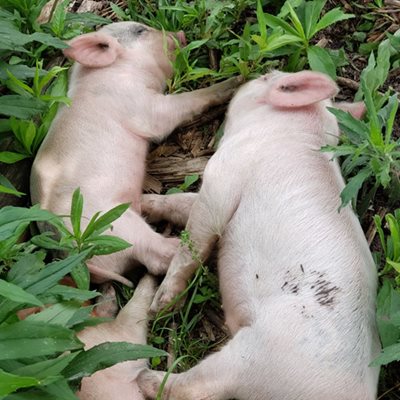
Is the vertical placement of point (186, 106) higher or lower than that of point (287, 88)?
lower

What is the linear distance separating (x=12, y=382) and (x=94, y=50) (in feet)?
8.20

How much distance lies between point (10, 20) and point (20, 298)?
201cm

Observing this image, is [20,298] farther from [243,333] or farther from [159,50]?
[159,50]

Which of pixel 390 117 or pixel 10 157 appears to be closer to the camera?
pixel 390 117

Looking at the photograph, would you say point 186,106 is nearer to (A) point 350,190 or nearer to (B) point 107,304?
(B) point 107,304

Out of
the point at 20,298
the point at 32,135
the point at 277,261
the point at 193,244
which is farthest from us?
the point at 32,135

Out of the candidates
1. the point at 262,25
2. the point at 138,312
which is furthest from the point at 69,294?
the point at 262,25

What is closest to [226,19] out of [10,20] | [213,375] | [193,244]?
[10,20]

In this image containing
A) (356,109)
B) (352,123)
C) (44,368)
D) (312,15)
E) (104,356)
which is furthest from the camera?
(312,15)

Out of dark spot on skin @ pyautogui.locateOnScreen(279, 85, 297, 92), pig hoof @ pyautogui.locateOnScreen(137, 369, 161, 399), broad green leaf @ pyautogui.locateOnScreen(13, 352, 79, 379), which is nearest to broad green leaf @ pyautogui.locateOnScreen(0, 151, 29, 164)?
pig hoof @ pyautogui.locateOnScreen(137, 369, 161, 399)

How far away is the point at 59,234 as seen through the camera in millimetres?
3789

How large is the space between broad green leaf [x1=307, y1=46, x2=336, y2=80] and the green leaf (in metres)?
1.98

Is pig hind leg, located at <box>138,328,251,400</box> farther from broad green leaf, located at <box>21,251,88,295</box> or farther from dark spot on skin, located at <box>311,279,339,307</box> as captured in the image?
broad green leaf, located at <box>21,251,88,295</box>

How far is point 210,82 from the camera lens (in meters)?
4.57
